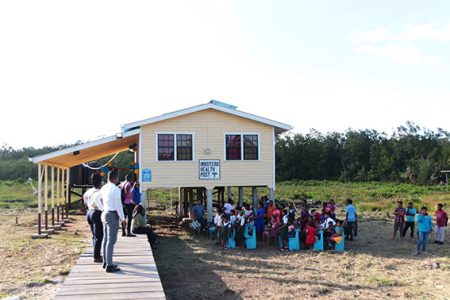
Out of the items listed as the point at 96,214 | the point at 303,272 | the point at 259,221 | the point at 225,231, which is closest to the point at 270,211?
the point at 259,221

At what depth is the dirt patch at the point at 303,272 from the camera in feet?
30.2

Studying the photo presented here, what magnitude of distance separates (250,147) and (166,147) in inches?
129

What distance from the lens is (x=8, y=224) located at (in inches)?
816

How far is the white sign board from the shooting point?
56.5ft

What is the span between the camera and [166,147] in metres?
17.1

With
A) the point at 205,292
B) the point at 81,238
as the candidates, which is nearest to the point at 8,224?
the point at 81,238

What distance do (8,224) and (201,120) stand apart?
10605 mm

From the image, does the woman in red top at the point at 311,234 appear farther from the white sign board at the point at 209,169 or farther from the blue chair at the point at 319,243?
the white sign board at the point at 209,169

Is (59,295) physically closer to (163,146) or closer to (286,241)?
(286,241)

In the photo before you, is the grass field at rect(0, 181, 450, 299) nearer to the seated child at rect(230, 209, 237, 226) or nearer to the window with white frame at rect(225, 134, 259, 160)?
the seated child at rect(230, 209, 237, 226)

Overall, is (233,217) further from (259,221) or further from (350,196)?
(350,196)

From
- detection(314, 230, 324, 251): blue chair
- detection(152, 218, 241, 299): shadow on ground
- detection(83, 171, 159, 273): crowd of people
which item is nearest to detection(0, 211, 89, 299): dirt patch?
detection(83, 171, 159, 273): crowd of people

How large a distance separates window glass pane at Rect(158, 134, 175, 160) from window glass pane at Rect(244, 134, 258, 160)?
9.33 feet

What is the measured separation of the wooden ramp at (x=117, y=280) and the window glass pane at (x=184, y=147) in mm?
7546
